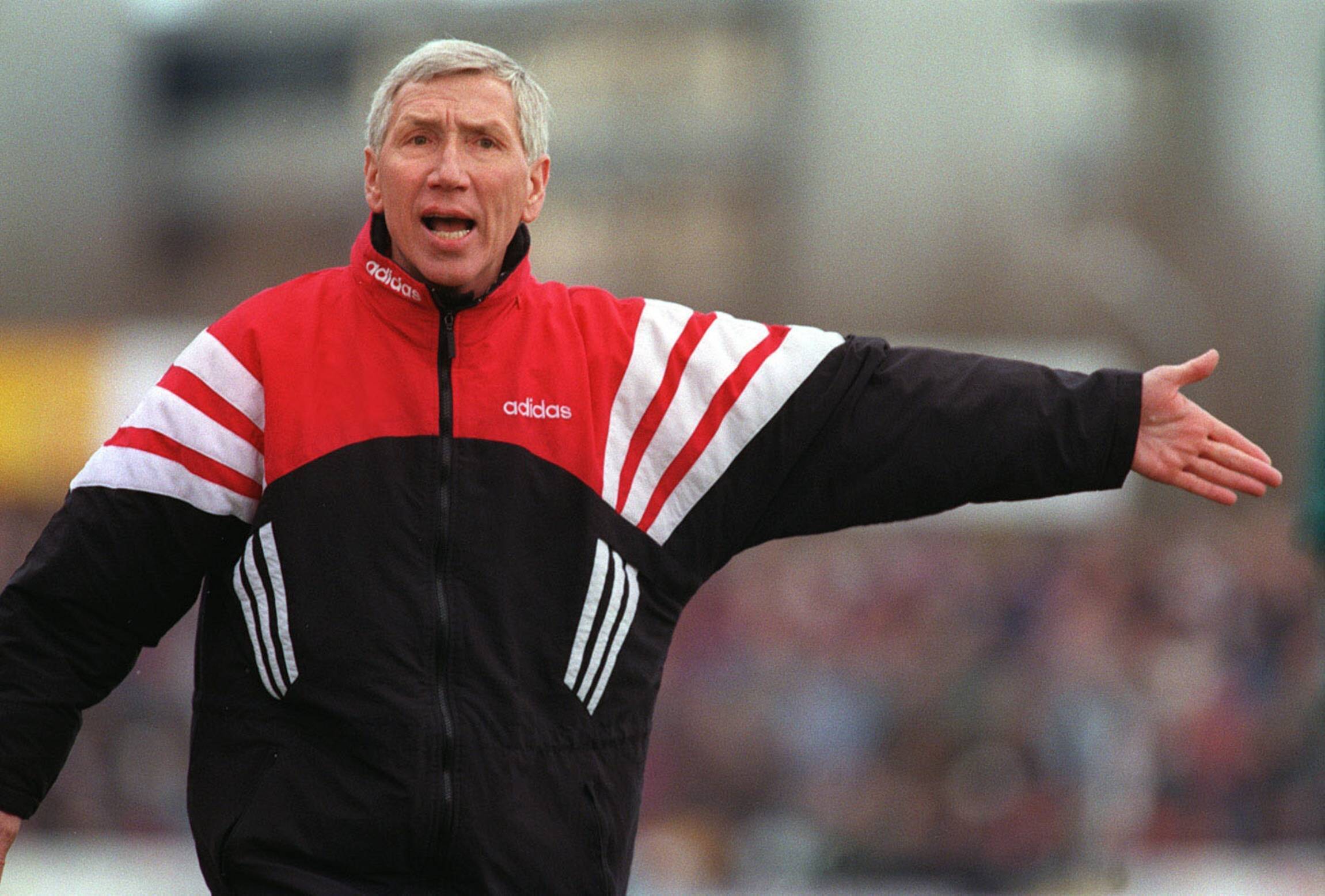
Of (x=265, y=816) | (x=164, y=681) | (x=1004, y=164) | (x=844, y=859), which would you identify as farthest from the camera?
(x=1004, y=164)

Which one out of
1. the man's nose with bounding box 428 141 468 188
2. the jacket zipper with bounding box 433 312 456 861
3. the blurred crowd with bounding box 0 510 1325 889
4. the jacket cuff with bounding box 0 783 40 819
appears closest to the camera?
the jacket zipper with bounding box 433 312 456 861

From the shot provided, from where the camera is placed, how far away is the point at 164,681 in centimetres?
1280

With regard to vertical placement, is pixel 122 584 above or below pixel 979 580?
above

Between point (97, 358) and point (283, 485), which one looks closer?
point (283, 485)

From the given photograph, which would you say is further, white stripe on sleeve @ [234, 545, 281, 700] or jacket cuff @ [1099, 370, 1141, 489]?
jacket cuff @ [1099, 370, 1141, 489]

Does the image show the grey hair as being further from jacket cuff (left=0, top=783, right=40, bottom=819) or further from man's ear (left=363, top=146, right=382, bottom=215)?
jacket cuff (left=0, top=783, right=40, bottom=819)

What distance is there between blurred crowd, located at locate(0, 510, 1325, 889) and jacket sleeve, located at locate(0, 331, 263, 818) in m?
7.02

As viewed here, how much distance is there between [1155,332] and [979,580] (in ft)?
57.1

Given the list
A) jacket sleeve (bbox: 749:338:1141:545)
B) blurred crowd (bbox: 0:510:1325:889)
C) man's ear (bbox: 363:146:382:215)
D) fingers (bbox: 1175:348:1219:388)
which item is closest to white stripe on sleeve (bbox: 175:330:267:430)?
man's ear (bbox: 363:146:382:215)

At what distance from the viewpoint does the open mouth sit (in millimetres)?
3482

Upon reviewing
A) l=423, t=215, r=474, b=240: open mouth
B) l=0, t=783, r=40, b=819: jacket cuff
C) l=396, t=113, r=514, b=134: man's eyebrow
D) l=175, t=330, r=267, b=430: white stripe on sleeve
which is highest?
l=396, t=113, r=514, b=134: man's eyebrow

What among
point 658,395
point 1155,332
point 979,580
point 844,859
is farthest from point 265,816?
point 1155,332

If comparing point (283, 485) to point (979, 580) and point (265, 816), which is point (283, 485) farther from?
point (979, 580)

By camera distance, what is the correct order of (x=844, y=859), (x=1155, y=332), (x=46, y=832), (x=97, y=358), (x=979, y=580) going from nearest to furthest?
(x=844, y=859) < (x=46, y=832) < (x=979, y=580) < (x=97, y=358) < (x=1155, y=332)
